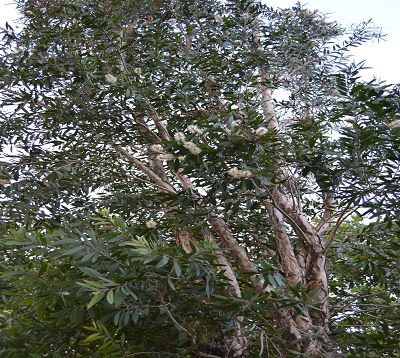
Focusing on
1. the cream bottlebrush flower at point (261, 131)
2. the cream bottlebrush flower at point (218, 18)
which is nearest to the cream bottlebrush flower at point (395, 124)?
the cream bottlebrush flower at point (261, 131)

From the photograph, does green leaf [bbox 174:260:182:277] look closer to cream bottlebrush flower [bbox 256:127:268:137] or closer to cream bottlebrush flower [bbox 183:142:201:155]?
cream bottlebrush flower [bbox 183:142:201:155]

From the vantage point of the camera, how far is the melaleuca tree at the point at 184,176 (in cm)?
259

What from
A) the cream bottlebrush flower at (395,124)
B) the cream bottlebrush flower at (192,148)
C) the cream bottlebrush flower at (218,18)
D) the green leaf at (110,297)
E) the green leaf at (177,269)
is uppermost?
the cream bottlebrush flower at (218,18)

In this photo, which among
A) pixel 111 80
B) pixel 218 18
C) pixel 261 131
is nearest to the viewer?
pixel 261 131

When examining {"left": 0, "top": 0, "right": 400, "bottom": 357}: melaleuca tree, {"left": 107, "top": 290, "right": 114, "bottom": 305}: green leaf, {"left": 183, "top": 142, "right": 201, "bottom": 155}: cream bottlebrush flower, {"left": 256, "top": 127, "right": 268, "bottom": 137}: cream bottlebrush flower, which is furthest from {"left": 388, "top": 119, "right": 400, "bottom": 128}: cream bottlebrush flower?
{"left": 107, "top": 290, "right": 114, "bottom": 305}: green leaf

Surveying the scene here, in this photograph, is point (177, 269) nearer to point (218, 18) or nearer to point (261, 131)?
point (261, 131)

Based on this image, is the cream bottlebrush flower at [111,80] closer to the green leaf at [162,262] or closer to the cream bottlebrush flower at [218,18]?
the cream bottlebrush flower at [218,18]

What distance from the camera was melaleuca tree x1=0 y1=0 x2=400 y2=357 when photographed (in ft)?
8.51

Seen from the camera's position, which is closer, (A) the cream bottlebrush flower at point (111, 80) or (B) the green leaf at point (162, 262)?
(B) the green leaf at point (162, 262)

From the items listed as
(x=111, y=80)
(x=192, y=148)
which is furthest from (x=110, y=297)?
(x=111, y=80)

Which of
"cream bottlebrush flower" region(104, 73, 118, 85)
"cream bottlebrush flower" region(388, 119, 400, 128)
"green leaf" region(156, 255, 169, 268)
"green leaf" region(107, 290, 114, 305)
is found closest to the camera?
"green leaf" region(107, 290, 114, 305)

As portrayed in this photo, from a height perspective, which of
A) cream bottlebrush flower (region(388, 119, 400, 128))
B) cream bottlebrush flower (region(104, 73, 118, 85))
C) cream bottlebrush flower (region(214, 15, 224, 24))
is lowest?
cream bottlebrush flower (region(388, 119, 400, 128))

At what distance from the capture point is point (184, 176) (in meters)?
4.11

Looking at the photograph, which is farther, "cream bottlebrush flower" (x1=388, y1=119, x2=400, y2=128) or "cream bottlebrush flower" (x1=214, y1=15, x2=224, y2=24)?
"cream bottlebrush flower" (x1=214, y1=15, x2=224, y2=24)
